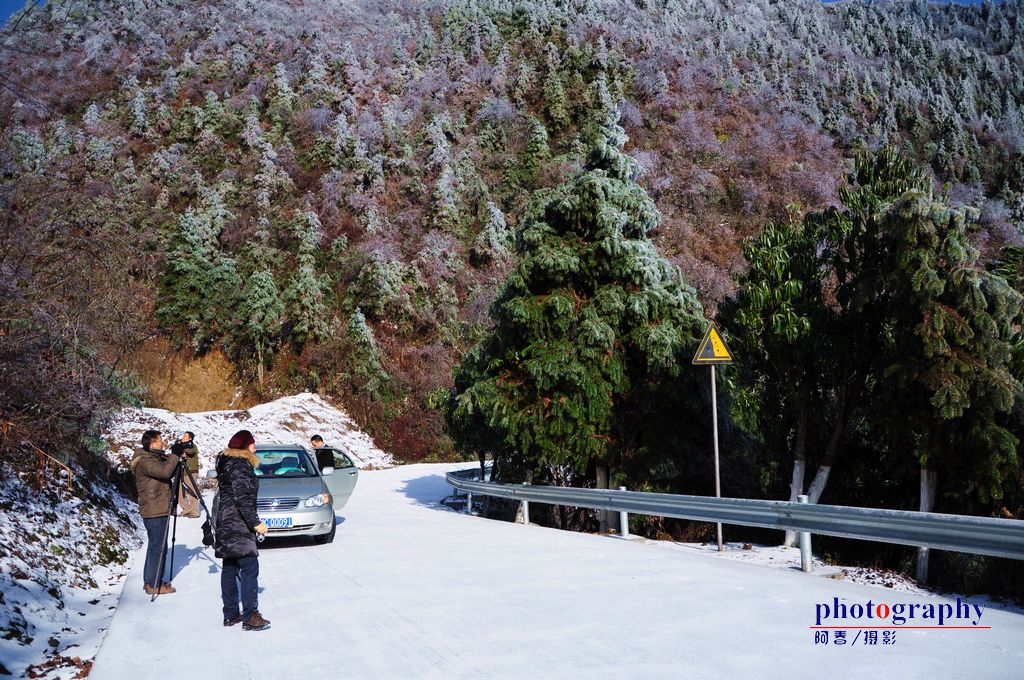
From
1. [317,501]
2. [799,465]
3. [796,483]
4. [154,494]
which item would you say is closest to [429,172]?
[317,501]

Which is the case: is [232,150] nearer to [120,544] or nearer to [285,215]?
[285,215]

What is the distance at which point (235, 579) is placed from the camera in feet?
22.4

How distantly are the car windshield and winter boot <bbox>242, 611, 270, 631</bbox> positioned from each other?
689 cm

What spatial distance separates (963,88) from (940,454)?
317 feet

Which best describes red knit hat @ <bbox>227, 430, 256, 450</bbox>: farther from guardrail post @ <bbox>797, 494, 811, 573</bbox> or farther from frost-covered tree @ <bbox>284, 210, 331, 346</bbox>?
frost-covered tree @ <bbox>284, 210, 331, 346</bbox>

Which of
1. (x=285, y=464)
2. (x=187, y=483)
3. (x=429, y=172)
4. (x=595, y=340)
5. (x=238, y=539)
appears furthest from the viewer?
(x=429, y=172)

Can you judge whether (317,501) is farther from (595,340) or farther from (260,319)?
(260,319)

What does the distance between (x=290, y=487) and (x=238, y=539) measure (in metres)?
6.01

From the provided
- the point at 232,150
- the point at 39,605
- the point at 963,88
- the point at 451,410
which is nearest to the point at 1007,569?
the point at 39,605

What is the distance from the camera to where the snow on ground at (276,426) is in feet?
100

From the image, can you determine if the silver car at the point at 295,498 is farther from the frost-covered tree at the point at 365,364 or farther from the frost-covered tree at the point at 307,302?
the frost-covered tree at the point at 307,302

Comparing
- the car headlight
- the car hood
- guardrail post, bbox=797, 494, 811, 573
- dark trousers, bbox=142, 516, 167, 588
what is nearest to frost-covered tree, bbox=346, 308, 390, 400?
the car hood

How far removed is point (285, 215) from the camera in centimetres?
5997

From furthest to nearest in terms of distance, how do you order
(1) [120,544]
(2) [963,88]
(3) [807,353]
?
(2) [963,88]
(3) [807,353]
(1) [120,544]
